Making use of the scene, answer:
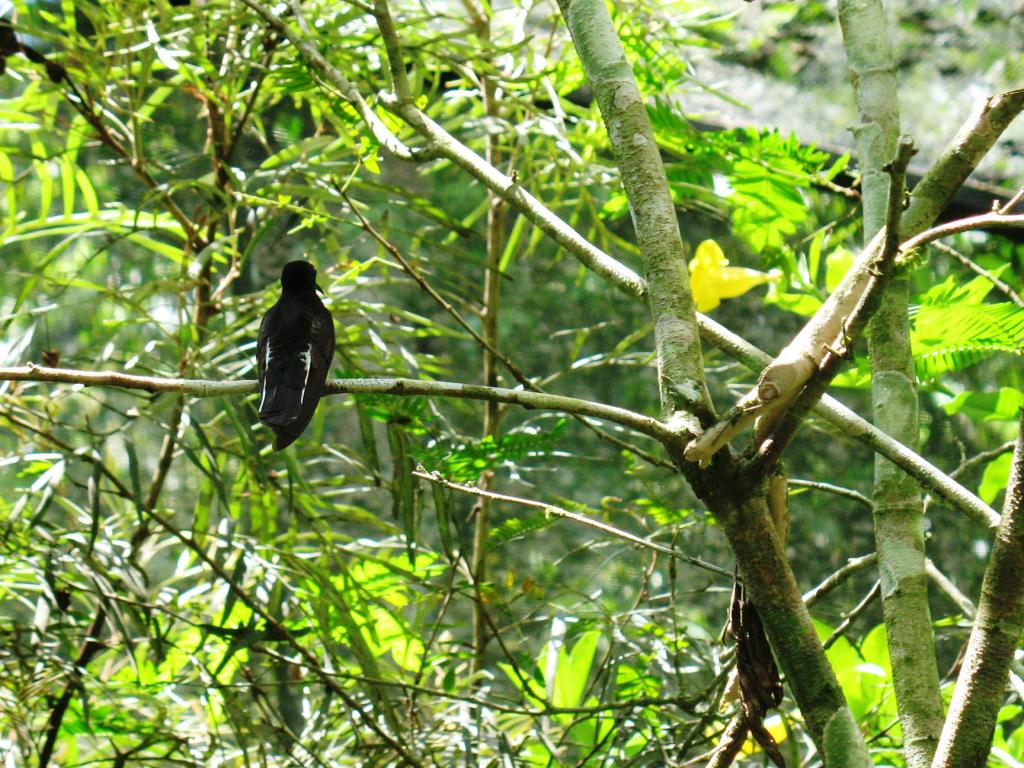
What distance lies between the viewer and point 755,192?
117cm

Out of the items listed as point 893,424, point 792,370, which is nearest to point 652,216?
point 792,370

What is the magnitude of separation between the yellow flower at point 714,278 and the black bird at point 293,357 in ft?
1.33

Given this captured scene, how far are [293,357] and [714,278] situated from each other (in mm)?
463

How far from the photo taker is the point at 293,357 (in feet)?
3.29

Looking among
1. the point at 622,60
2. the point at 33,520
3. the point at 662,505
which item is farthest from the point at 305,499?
the point at 622,60

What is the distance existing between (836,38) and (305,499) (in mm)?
1583

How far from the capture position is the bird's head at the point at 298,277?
123cm

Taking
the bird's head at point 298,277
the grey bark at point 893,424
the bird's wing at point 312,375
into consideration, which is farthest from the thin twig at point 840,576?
the bird's head at point 298,277

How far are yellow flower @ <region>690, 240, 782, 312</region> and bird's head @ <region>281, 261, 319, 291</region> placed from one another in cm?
45

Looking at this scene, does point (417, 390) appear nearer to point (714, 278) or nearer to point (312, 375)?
point (312, 375)

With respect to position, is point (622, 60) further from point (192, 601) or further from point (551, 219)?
point (192, 601)

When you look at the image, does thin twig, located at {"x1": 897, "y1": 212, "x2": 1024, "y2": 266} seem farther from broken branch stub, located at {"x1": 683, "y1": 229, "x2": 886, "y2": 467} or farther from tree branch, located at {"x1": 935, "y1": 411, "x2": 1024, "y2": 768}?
tree branch, located at {"x1": 935, "y1": 411, "x2": 1024, "y2": 768}

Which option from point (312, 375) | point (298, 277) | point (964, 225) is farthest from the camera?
point (298, 277)

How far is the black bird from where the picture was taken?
0.91 meters
